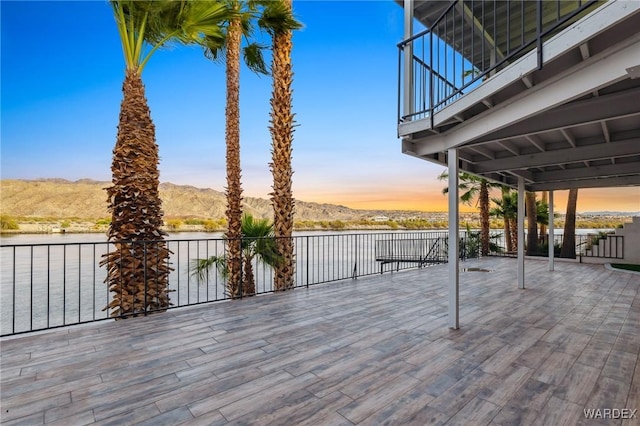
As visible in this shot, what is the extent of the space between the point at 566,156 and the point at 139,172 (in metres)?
5.89

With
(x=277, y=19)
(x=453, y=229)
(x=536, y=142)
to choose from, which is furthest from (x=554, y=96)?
(x=277, y=19)

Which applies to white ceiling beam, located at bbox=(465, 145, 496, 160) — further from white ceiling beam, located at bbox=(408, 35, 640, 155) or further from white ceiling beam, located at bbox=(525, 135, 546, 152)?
white ceiling beam, located at bbox=(408, 35, 640, 155)

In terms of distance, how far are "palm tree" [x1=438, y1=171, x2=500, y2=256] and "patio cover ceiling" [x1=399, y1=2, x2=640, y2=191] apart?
641 centimetres

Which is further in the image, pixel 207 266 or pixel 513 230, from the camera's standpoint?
pixel 513 230

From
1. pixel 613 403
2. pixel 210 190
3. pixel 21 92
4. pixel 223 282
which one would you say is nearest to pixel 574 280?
pixel 613 403

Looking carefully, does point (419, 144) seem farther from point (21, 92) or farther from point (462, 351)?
point (21, 92)

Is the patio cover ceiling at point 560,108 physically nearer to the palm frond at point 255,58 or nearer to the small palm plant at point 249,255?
the small palm plant at point 249,255

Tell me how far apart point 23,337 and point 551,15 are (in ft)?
30.5

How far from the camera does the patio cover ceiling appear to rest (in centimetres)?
181

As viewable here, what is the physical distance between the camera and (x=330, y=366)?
106 inches

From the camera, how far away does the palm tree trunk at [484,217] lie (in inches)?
468

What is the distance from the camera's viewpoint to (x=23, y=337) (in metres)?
3.35

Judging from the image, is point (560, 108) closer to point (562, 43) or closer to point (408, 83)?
point (562, 43)

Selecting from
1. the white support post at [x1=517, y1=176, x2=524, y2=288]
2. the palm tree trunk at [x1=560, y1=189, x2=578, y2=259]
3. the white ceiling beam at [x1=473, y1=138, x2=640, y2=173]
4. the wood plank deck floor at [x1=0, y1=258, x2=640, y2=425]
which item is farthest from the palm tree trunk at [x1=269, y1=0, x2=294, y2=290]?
the palm tree trunk at [x1=560, y1=189, x2=578, y2=259]
